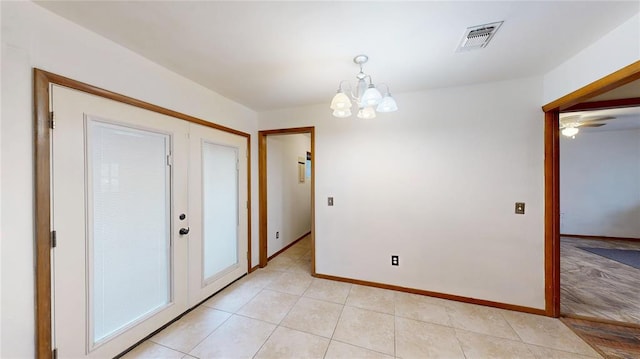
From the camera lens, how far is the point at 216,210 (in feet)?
8.50

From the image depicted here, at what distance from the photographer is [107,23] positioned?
4.56 ft

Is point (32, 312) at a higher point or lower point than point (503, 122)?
lower

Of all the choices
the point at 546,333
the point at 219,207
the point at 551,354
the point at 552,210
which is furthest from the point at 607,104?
the point at 219,207

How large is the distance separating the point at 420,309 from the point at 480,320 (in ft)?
1.70

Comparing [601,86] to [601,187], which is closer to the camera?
[601,86]

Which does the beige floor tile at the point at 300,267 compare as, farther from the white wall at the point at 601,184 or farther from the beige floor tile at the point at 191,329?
the white wall at the point at 601,184

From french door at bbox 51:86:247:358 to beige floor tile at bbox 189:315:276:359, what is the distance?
52 cm

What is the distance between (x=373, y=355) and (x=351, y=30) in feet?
7.68

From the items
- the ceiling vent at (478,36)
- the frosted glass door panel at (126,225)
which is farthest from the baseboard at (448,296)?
the ceiling vent at (478,36)

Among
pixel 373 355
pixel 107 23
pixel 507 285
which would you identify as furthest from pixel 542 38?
pixel 107 23

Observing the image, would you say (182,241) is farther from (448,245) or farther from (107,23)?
(448,245)

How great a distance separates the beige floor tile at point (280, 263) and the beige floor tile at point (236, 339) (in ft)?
3.93

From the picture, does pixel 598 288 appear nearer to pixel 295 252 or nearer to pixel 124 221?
pixel 295 252

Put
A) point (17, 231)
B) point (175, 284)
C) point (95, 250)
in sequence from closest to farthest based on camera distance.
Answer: point (17, 231) → point (95, 250) → point (175, 284)
